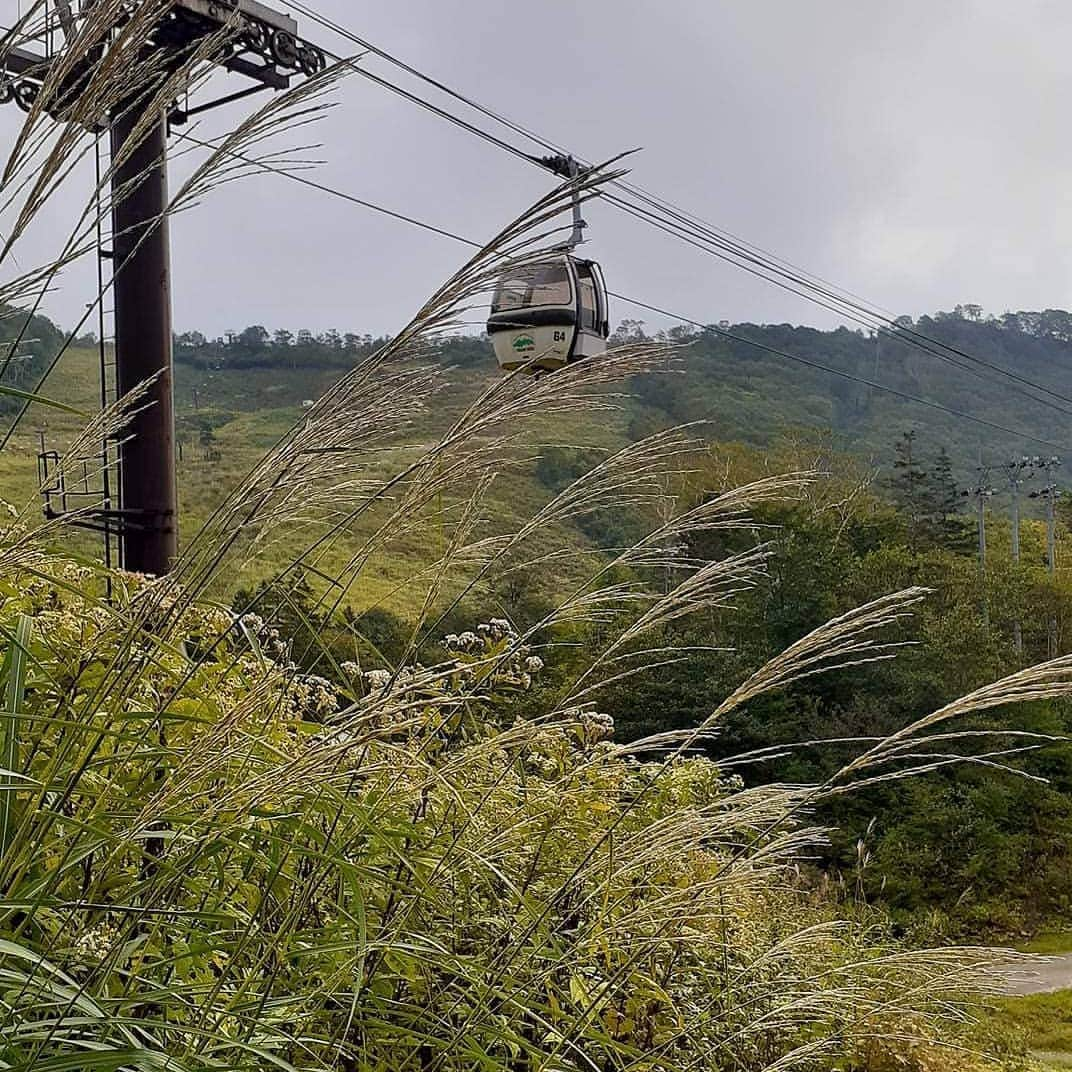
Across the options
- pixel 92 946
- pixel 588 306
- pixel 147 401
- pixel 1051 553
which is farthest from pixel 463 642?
pixel 1051 553

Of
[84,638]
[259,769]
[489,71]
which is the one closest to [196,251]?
[84,638]

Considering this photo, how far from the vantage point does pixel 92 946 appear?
811mm

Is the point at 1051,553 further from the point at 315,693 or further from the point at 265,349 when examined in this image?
the point at 315,693

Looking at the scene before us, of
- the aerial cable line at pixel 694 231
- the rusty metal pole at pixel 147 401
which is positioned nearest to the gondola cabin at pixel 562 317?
the aerial cable line at pixel 694 231

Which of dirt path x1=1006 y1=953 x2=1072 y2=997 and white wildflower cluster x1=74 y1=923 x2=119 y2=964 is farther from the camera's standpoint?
dirt path x1=1006 y1=953 x2=1072 y2=997

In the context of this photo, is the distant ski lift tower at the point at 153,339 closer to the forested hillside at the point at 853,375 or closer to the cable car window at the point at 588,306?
the cable car window at the point at 588,306

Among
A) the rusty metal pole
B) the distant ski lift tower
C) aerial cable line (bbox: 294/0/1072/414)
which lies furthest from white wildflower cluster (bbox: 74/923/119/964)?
aerial cable line (bbox: 294/0/1072/414)

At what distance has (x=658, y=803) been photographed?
233 cm

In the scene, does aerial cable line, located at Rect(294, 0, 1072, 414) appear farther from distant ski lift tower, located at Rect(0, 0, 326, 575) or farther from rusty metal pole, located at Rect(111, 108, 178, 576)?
rusty metal pole, located at Rect(111, 108, 178, 576)

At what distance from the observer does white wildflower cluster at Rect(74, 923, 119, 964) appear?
0.80 m

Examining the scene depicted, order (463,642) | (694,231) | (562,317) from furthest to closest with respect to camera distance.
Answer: (694,231) < (562,317) < (463,642)

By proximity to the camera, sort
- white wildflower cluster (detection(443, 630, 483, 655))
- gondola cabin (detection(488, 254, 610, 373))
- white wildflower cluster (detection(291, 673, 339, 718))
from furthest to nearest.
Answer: gondola cabin (detection(488, 254, 610, 373)) < white wildflower cluster (detection(443, 630, 483, 655)) < white wildflower cluster (detection(291, 673, 339, 718))

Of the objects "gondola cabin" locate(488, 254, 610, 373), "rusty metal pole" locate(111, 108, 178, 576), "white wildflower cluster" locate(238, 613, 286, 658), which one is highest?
"gondola cabin" locate(488, 254, 610, 373)

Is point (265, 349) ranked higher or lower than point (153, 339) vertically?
higher
